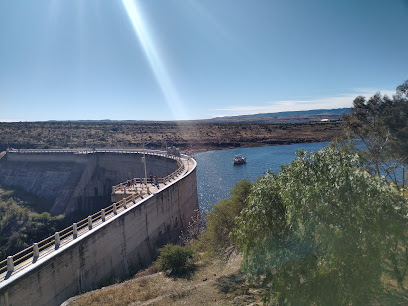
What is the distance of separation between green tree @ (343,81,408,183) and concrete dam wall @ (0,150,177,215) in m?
27.0

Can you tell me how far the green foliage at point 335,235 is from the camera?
8141mm

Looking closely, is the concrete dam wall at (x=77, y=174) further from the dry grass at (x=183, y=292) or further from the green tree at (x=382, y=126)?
the dry grass at (x=183, y=292)

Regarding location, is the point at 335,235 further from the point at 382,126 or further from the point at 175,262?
the point at 382,126

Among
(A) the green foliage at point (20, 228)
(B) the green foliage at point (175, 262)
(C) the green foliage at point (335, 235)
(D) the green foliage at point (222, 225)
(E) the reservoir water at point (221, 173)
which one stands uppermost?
(C) the green foliage at point (335, 235)

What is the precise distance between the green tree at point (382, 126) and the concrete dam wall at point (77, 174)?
26974 mm

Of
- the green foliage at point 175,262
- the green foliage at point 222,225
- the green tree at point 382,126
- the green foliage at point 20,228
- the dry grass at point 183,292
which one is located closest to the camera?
the dry grass at point 183,292

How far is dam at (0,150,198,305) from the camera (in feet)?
50.5

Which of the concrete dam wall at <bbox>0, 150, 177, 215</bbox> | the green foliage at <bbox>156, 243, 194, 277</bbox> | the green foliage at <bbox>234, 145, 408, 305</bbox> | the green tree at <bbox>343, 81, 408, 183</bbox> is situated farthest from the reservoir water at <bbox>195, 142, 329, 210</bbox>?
the green foliage at <bbox>234, 145, 408, 305</bbox>

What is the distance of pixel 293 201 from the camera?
30.4 ft

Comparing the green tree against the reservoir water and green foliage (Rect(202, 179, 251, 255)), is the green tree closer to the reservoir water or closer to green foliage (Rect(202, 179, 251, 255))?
green foliage (Rect(202, 179, 251, 255))

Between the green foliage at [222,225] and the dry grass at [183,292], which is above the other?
the green foliage at [222,225]

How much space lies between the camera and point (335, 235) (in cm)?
799

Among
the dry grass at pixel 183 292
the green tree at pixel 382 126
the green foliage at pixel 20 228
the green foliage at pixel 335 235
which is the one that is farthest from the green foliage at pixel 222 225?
the green foliage at pixel 20 228

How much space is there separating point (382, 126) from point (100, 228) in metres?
24.2
